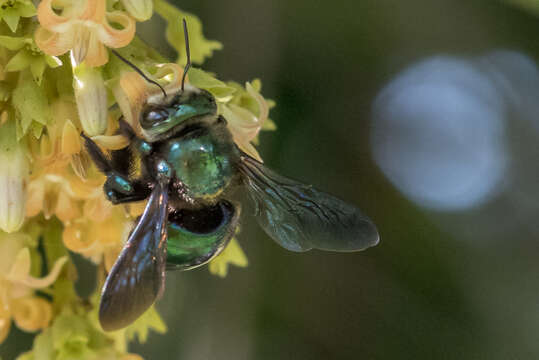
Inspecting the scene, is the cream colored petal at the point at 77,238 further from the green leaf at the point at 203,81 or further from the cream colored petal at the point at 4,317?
the green leaf at the point at 203,81

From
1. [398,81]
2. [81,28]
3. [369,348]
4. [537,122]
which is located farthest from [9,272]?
[537,122]

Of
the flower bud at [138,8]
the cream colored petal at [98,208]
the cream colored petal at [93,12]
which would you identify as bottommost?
the cream colored petal at [98,208]

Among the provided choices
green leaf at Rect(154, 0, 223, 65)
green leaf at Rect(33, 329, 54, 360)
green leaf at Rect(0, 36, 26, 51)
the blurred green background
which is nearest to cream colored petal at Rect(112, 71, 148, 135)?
green leaf at Rect(0, 36, 26, 51)

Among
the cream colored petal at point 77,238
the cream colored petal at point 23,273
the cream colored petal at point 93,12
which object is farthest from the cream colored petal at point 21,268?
the cream colored petal at point 93,12

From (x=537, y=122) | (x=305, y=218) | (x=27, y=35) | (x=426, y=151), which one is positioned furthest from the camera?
(x=426, y=151)

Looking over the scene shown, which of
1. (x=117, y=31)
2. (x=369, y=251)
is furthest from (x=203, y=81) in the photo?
(x=369, y=251)

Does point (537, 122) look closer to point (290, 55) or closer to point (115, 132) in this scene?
point (290, 55)

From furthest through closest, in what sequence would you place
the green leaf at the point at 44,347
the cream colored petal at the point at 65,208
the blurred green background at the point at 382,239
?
1. the blurred green background at the point at 382,239
2. the green leaf at the point at 44,347
3. the cream colored petal at the point at 65,208
